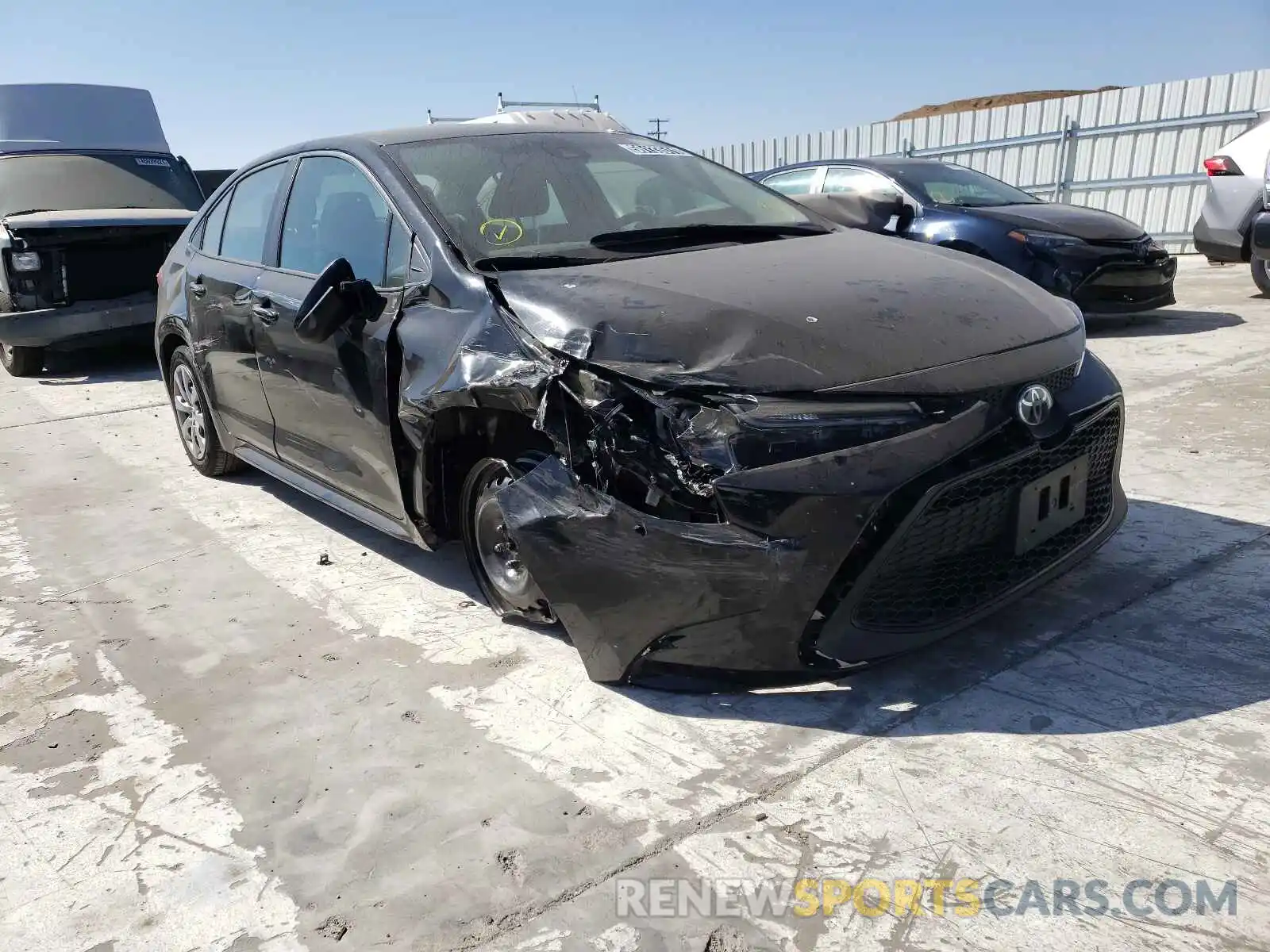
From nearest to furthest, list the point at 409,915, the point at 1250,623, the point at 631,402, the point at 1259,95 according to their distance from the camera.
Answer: the point at 409,915 < the point at 631,402 < the point at 1250,623 < the point at 1259,95

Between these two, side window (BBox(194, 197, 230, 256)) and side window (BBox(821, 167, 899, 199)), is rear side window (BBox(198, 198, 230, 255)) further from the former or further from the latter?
side window (BBox(821, 167, 899, 199))

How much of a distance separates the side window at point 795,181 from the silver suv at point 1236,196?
324 cm

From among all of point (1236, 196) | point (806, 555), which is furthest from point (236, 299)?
point (1236, 196)

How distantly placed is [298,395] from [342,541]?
0.77 metres

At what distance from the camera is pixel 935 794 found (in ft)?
7.30

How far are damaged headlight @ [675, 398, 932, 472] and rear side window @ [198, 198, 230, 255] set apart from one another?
10.8 ft

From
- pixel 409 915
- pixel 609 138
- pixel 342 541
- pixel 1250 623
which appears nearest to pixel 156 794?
pixel 409 915

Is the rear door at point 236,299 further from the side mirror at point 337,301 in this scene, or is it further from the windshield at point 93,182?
the windshield at point 93,182

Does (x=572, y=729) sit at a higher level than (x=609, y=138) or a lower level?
lower

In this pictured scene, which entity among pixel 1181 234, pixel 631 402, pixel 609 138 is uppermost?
pixel 609 138

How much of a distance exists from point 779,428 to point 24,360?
8605 millimetres

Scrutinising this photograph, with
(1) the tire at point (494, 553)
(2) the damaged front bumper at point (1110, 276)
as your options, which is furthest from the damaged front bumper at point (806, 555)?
(2) the damaged front bumper at point (1110, 276)

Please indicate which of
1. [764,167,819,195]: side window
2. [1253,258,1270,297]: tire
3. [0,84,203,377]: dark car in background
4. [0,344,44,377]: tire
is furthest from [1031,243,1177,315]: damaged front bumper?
[0,344,44,377]: tire

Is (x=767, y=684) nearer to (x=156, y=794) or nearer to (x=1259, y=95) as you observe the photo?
(x=156, y=794)
